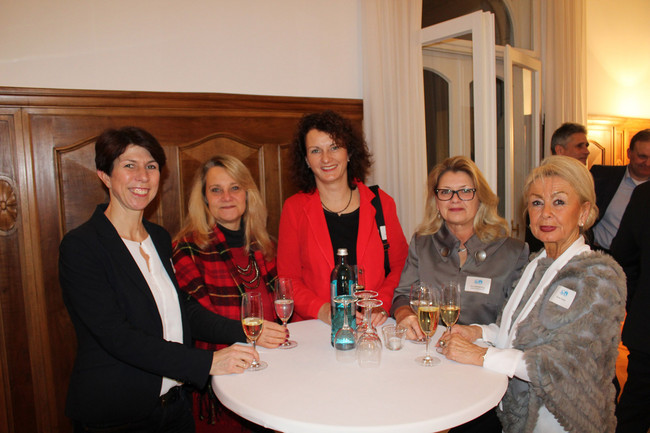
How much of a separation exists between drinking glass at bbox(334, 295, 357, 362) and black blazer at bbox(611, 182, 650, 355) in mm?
1681

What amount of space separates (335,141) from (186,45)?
1416 millimetres

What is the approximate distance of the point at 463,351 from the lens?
1679mm

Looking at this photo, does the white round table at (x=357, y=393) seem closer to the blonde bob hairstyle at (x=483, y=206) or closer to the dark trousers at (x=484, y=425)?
the dark trousers at (x=484, y=425)

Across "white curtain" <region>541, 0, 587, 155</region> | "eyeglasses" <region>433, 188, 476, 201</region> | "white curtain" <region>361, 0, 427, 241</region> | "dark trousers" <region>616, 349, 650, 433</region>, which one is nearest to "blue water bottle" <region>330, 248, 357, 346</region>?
"eyeglasses" <region>433, 188, 476, 201</region>

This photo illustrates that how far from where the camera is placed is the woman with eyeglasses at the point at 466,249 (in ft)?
6.98

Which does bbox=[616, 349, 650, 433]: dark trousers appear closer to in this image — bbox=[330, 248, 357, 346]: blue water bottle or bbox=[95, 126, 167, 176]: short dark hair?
bbox=[330, 248, 357, 346]: blue water bottle

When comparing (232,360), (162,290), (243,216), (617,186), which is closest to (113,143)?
(162,290)

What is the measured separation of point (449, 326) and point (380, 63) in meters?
2.62

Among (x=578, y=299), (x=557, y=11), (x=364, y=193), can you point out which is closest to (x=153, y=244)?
(x=364, y=193)

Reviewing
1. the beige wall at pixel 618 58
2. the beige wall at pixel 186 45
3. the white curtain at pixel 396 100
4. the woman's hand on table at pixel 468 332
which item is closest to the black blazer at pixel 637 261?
the woman's hand on table at pixel 468 332

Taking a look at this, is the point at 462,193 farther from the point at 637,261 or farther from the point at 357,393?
the point at 637,261

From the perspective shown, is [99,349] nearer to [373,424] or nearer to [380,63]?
[373,424]

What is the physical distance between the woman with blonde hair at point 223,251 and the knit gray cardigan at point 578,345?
1.25 metres

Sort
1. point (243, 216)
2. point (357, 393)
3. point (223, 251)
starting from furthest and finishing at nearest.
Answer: point (243, 216), point (223, 251), point (357, 393)
